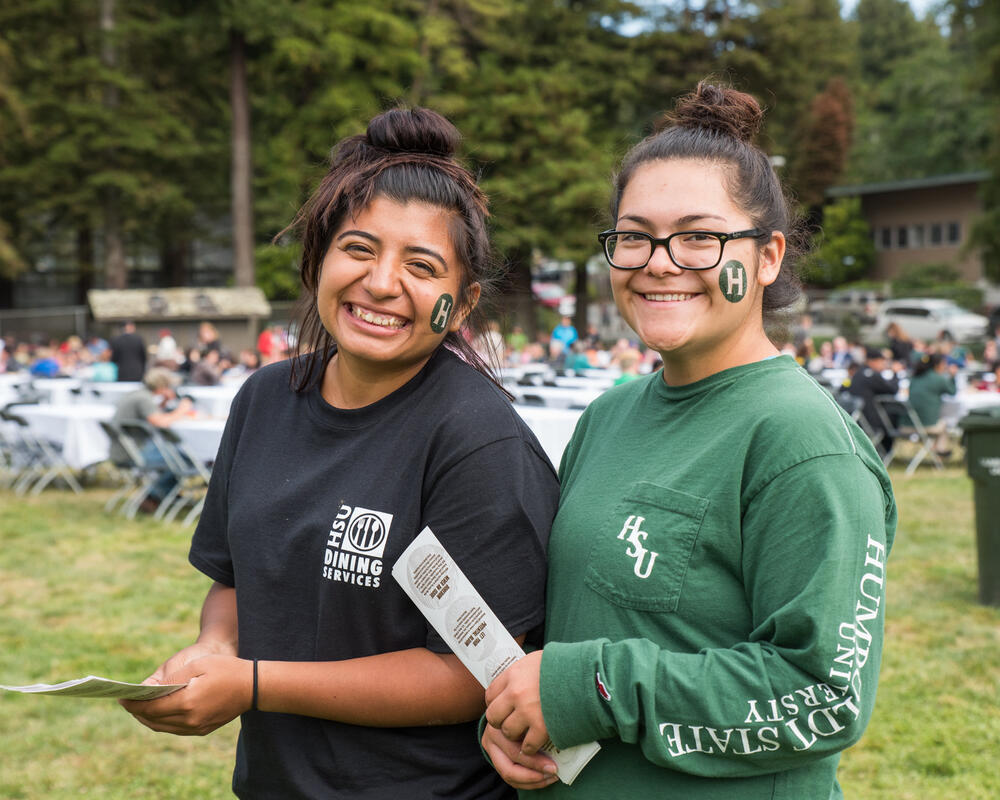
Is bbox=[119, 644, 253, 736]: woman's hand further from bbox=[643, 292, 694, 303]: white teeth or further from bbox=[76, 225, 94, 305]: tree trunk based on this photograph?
bbox=[76, 225, 94, 305]: tree trunk

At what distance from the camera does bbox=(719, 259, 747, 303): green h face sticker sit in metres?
1.59

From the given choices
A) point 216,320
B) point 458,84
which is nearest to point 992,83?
point 458,84

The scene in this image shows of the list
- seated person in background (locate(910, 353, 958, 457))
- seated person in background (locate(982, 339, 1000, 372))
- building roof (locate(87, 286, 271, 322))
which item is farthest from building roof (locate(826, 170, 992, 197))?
seated person in background (locate(910, 353, 958, 457))

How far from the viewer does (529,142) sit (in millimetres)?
29375

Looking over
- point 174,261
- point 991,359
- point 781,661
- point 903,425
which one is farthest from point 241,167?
point 781,661

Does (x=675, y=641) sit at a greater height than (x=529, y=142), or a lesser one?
lesser

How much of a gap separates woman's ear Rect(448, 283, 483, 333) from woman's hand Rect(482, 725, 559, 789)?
2.26ft

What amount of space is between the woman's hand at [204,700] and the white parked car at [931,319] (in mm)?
33088

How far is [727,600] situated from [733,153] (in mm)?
698

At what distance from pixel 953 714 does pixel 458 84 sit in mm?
27785

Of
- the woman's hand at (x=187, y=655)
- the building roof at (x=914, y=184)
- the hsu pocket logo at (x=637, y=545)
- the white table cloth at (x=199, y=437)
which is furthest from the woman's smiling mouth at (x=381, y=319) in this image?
the building roof at (x=914, y=184)

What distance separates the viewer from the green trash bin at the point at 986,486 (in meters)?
6.13

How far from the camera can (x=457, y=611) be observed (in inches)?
60.9

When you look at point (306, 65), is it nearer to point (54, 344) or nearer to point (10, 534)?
point (54, 344)
